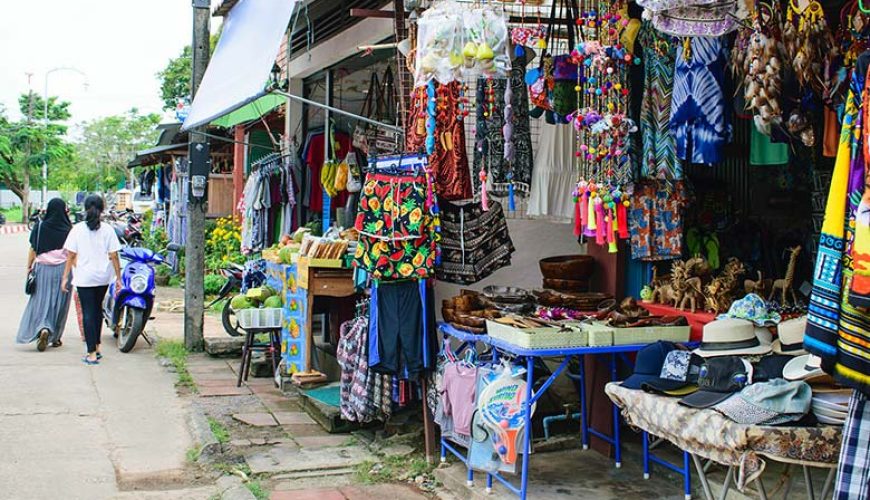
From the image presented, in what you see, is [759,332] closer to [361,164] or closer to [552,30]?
[552,30]

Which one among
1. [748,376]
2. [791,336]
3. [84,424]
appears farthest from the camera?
[84,424]

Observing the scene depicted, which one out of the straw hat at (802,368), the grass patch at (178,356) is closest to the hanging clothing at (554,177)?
the straw hat at (802,368)

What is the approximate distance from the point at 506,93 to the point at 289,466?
116 inches

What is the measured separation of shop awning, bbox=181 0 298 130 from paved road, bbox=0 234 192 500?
2.58 metres

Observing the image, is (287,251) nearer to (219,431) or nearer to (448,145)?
(219,431)

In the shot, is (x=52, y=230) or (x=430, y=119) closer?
(x=430, y=119)

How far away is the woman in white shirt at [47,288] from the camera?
33.2ft

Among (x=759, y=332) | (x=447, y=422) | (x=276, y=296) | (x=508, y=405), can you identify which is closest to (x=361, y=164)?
(x=276, y=296)

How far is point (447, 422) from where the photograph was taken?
18.9 ft

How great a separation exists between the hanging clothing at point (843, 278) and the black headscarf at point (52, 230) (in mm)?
9154

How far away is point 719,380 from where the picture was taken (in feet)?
13.2

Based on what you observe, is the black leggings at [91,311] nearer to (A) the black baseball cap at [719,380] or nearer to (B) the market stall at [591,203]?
(B) the market stall at [591,203]

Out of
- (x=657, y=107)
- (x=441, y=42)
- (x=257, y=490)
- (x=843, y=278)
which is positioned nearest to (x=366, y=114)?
(x=441, y=42)

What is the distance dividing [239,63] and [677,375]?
4971mm
